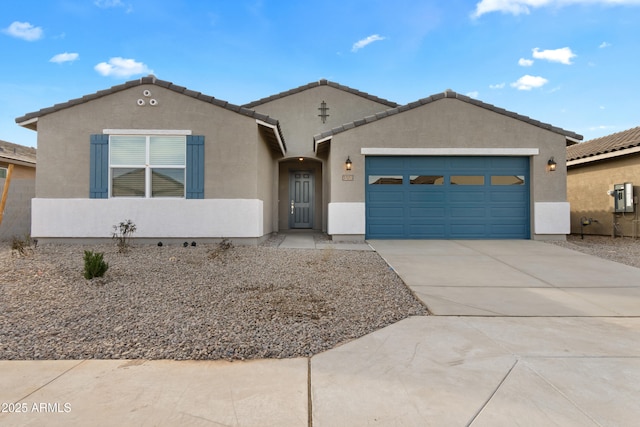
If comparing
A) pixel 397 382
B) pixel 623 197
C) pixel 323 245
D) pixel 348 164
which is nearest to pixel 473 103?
pixel 348 164

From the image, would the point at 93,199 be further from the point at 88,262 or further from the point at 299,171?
the point at 299,171

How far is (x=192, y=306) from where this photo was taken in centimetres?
379

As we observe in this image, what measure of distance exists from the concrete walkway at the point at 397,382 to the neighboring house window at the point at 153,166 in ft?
19.8

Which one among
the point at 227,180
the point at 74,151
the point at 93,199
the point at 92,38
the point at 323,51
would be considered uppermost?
the point at 323,51

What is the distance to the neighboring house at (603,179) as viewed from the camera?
34.1 ft

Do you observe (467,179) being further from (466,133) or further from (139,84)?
(139,84)

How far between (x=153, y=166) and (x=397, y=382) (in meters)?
7.90

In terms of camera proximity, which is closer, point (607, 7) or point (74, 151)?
point (74, 151)

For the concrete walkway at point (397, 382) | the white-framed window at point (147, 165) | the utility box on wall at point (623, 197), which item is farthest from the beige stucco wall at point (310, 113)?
the concrete walkway at point (397, 382)

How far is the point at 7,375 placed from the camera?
231 cm

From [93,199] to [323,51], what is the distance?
35.4 ft

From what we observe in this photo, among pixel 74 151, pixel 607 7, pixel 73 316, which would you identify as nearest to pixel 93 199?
pixel 74 151

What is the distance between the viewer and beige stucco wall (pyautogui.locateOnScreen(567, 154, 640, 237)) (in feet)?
34.3

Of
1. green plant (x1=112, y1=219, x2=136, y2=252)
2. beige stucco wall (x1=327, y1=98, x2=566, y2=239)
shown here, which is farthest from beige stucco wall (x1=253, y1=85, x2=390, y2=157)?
green plant (x1=112, y1=219, x2=136, y2=252)
